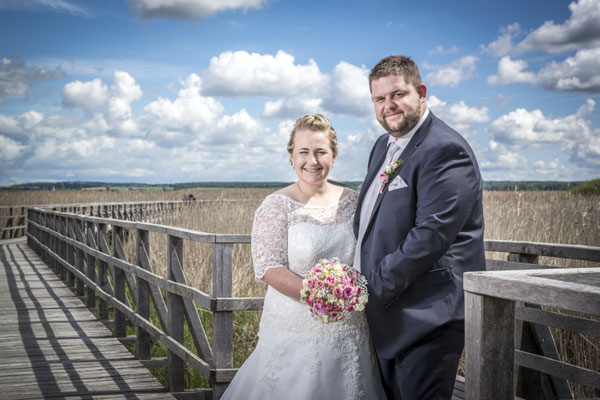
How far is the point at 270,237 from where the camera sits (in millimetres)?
2910

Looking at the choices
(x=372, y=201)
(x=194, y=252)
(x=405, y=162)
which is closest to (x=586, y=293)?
(x=405, y=162)

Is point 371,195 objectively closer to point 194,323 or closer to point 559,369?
point 559,369

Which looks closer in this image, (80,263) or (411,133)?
(411,133)

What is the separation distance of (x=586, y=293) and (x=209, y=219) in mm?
11756

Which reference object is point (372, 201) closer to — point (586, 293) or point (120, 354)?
point (586, 293)

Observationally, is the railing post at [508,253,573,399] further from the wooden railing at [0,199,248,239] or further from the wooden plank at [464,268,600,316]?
the wooden railing at [0,199,248,239]

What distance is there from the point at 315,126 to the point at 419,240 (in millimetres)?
916

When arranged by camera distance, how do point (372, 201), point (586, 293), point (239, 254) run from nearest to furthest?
point (586, 293) < point (372, 201) < point (239, 254)

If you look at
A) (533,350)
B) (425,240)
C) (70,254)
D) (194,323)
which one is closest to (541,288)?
(425,240)

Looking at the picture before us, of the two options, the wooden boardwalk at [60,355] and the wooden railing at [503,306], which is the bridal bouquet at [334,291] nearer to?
the wooden railing at [503,306]

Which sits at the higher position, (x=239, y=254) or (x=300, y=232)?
(x=300, y=232)

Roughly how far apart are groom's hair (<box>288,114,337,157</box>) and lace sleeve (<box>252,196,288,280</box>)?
32 centimetres

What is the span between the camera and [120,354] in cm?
596

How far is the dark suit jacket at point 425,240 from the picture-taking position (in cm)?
232
